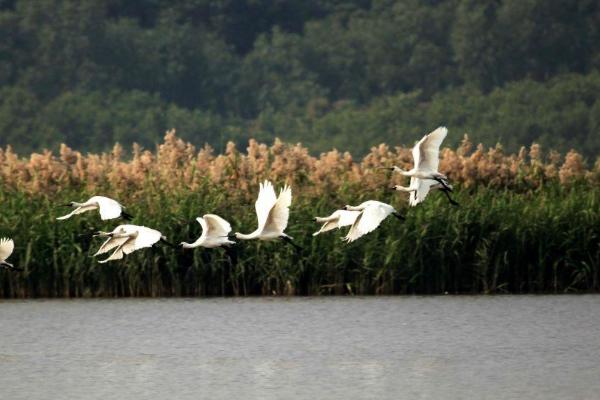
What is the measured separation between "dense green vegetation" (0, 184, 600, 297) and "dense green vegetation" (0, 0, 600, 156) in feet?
63.1

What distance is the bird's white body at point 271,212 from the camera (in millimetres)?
13492

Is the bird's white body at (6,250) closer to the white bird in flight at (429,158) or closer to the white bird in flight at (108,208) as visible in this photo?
the white bird in flight at (108,208)

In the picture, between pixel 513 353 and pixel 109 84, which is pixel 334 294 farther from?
pixel 109 84

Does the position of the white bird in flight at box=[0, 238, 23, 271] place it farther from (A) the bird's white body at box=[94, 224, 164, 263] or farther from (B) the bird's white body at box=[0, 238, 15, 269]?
(A) the bird's white body at box=[94, 224, 164, 263]

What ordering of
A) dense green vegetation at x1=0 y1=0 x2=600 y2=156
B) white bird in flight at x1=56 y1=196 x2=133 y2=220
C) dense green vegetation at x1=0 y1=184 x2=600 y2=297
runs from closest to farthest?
white bird in flight at x1=56 y1=196 x2=133 y2=220 → dense green vegetation at x1=0 y1=184 x2=600 y2=297 → dense green vegetation at x1=0 y1=0 x2=600 y2=156

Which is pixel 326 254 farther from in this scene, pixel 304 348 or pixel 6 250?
pixel 6 250

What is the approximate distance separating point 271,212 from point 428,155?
1.43 metres

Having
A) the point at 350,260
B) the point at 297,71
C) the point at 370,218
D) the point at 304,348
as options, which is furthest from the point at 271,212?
the point at 297,71

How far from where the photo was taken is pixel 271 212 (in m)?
13.6

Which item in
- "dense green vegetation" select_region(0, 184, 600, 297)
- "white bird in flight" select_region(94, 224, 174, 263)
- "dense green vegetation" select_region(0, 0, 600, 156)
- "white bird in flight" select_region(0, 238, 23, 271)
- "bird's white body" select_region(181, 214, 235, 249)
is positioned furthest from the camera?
"dense green vegetation" select_region(0, 0, 600, 156)

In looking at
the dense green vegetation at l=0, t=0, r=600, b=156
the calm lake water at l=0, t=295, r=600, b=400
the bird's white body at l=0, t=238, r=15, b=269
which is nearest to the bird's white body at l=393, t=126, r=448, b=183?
the calm lake water at l=0, t=295, r=600, b=400

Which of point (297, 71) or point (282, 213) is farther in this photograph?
point (297, 71)

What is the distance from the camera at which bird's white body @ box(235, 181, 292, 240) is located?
13.5m

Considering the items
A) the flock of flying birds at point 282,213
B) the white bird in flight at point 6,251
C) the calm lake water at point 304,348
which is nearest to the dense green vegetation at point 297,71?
the calm lake water at point 304,348
